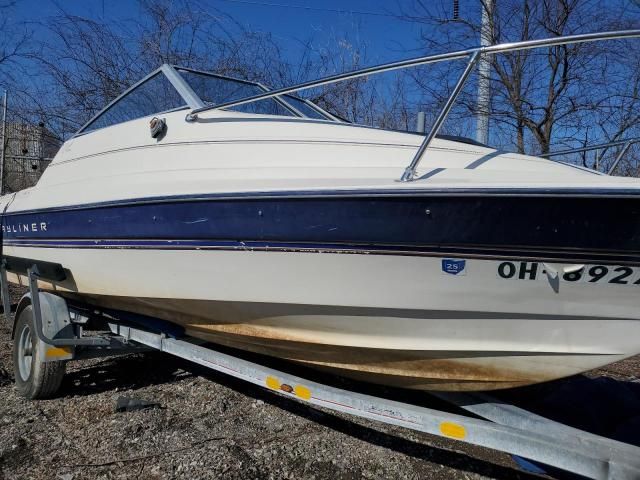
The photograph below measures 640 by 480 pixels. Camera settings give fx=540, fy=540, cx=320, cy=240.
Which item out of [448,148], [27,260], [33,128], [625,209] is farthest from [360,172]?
[33,128]

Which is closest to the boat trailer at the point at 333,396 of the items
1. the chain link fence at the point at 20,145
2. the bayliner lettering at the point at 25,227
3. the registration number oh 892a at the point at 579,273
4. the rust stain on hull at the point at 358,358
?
the rust stain on hull at the point at 358,358

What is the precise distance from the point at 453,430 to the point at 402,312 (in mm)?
512

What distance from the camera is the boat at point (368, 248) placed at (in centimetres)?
194

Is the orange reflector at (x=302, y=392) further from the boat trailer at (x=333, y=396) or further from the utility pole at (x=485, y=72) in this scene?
the utility pole at (x=485, y=72)

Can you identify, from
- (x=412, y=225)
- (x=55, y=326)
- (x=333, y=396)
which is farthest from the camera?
(x=55, y=326)

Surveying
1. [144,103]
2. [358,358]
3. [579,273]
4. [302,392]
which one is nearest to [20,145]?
[144,103]

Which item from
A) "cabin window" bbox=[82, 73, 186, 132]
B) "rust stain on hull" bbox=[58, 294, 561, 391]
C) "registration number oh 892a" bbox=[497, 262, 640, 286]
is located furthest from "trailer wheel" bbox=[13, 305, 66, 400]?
"registration number oh 892a" bbox=[497, 262, 640, 286]

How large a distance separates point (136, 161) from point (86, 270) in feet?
2.36

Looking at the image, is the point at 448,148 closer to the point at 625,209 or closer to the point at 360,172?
the point at 360,172

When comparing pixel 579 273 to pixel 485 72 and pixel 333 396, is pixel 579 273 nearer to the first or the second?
pixel 333 396

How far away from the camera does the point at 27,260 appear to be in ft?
12.5

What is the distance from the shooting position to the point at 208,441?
9.46 feet

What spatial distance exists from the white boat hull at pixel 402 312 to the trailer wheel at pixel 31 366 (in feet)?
3.39

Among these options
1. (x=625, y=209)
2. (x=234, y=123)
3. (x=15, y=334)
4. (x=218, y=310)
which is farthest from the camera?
(x=15, y=334)
